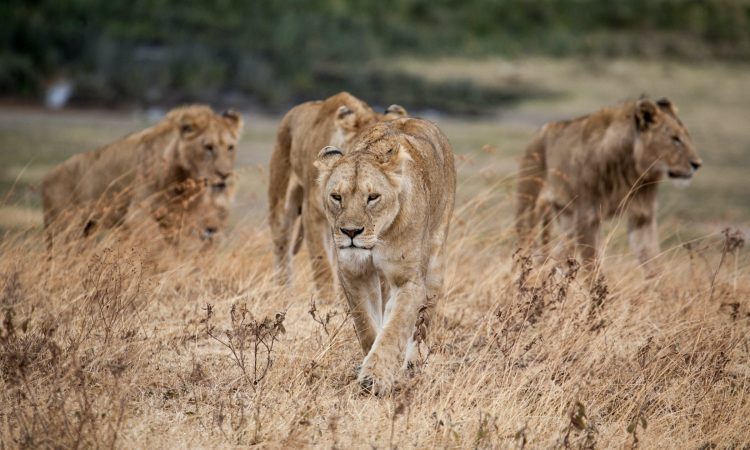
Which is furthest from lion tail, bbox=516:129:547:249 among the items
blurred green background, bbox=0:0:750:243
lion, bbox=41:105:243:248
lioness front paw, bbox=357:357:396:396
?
blurred green background, bbox=0:0:750:243

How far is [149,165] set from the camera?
384 inches

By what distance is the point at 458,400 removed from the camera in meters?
5.66

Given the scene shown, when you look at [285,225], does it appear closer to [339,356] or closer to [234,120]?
[234,120]

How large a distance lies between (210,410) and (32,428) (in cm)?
94

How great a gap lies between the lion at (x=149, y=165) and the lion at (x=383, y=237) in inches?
135

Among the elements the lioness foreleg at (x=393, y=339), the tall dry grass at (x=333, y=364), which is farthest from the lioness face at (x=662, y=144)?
the lioness foreleg at (x=393, y=339)

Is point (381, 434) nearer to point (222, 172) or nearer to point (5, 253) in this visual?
point (5, 253)

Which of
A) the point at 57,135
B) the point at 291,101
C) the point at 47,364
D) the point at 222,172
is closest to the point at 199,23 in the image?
the point at 291,101

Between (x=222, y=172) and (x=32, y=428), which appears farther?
(x=222, y=172)

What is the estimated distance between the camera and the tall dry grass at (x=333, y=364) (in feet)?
17.2

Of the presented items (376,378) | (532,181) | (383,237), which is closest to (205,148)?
(532,181)

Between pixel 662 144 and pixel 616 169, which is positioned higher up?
pixel 662 144

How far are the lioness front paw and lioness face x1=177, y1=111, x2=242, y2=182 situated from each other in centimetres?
413

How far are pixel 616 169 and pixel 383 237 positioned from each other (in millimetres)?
4471
